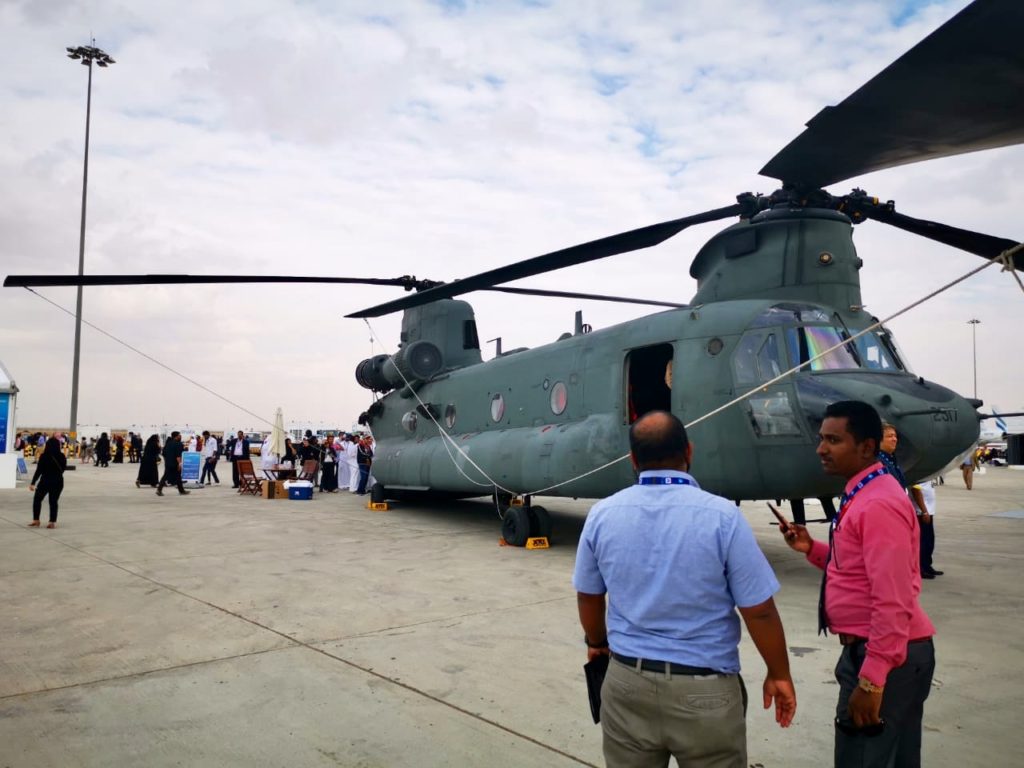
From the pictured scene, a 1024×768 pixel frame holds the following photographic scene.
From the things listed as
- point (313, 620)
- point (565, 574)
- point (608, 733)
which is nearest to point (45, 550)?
point (313, 620)

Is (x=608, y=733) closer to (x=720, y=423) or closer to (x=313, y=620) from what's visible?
(x=313, y=620)

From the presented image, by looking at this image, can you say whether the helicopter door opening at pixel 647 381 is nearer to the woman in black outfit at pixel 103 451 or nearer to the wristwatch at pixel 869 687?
the wristwatch at pixel 869 687

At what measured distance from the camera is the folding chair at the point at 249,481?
1972cm

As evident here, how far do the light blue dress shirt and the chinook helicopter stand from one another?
313 cm

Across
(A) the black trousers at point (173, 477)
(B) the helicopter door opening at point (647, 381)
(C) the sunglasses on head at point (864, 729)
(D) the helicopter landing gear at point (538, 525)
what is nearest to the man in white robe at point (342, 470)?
(A) the black trousers at point (173, 477)

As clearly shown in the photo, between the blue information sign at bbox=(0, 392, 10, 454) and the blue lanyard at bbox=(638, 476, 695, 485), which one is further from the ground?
the blue information sign at bbox=(0, 392, 10, 454)

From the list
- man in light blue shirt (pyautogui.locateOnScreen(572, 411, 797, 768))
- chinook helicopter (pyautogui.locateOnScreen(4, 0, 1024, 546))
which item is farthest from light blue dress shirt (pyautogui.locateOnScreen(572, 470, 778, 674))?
chinook helicopter (pyautogui.locateOnScreen(4, 0, 1024, 546))

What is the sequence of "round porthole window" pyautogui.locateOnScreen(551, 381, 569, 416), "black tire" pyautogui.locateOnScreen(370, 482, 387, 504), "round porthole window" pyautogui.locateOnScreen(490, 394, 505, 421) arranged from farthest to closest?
"black tire" pyautogui.locateOnScreen(370, 482, 387, 504) → "round porthole window" pyautogui.locateOnScreen(490, 394, 505, 421) → "round porthole window" pyautogui.locateOnScreen(551, 381, 569, 416)

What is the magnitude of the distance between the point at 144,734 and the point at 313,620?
230cm

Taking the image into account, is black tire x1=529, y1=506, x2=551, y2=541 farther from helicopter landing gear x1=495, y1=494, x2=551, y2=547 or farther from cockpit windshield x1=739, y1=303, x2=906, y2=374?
cockpit windshield x1=739, y1=303, x2=906, y2=374

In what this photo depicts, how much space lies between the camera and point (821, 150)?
6.52 meters

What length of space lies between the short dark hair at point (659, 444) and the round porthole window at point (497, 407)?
31.8 ft

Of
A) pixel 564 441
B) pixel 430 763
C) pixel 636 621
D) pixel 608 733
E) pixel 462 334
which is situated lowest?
A: pixel 430 763

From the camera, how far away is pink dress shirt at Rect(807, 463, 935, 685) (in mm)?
2459
